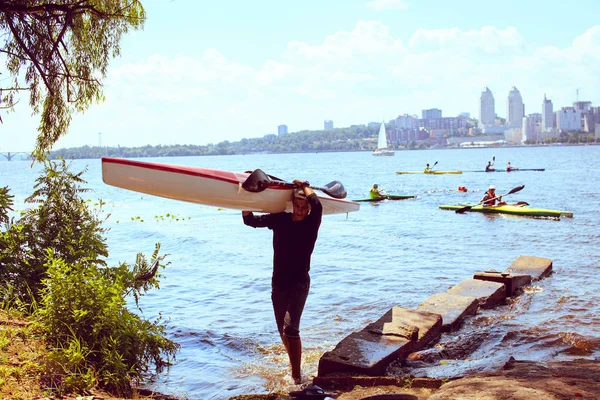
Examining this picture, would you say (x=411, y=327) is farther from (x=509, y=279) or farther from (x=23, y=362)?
(x=23, y=362)

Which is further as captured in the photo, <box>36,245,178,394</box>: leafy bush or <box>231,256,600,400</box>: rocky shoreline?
<box>36,245,178,394</box>: leafy bush

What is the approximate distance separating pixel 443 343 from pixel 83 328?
4177mm

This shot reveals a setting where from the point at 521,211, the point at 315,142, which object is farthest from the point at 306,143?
the point at 521,211

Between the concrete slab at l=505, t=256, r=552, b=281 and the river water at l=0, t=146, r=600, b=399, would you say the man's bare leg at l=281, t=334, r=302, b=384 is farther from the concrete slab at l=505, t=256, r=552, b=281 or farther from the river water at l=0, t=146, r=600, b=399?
the concrete slab at l=505, t=256, r=552, b=281

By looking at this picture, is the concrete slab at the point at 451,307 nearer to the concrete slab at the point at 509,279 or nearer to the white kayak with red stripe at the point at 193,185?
the concrete slab at the point at 509,279

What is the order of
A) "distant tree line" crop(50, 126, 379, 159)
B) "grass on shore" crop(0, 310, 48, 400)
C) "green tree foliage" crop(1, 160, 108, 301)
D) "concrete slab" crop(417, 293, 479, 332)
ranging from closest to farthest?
1. "grass on shore" crop(0, 310, 48, 400)
2. "green tree foliage" crop(1, 160, 108, 301)
3. "concrete slab" crop(417, 293, 479, 332)
4. "distant tree line" crop(50, 126, 379, 159)

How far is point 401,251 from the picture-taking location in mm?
16578

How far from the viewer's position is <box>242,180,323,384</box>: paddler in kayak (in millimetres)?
5969

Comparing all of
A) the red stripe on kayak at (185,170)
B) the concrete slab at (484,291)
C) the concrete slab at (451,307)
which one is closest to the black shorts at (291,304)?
the red stripe on kayak at (185,170)

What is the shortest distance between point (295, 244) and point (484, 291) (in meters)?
4.91

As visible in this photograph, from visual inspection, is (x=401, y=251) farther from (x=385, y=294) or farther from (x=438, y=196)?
(x=438, y=196)

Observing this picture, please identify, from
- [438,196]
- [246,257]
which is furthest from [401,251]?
[438,196]

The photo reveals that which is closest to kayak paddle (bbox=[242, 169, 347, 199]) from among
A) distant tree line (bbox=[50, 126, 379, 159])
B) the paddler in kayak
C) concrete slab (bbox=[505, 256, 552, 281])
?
the paddler in kayak

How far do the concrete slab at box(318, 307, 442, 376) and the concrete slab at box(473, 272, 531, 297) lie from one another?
2.96m
